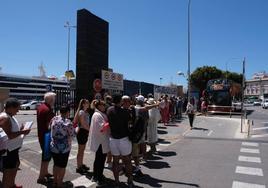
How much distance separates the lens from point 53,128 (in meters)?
6.98

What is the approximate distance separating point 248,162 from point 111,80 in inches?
330

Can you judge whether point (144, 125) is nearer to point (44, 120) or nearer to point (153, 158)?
point (153, 158)

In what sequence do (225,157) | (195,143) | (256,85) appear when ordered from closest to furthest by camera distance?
(225,157)
(195,143)
(256,85)

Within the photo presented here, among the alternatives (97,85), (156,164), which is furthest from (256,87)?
(156,164)

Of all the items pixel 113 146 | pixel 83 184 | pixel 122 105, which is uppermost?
pixel 122 105

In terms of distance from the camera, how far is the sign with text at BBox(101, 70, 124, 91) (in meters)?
16.6

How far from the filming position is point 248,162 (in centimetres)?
1061

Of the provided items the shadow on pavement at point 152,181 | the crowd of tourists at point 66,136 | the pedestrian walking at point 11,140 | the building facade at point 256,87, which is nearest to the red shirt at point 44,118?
the crowd of tourists at point 66,136

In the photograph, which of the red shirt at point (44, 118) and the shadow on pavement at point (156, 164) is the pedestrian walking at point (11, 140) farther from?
the shadow on pavement at point (156, 164)

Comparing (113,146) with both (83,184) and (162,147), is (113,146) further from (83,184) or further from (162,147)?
(162,147)

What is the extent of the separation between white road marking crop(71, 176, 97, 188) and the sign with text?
8.64 metres

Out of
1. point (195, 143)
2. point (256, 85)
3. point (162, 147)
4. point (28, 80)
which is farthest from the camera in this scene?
point (256, 85)

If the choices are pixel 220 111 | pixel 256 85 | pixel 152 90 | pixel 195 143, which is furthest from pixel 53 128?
pixel 256 85

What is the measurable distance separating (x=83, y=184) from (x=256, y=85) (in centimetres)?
16711
